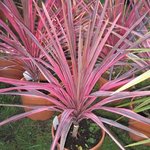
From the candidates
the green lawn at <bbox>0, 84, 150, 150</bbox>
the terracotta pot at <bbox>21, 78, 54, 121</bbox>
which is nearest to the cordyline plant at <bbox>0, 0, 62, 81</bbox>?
the terracotta pot at <bbox>21, 78, 54, 121</bbox>

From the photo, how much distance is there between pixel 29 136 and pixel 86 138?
0.46 m

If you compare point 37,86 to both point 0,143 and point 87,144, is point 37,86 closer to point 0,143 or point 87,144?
point 87,144

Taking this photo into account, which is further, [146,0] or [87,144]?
[146,0]

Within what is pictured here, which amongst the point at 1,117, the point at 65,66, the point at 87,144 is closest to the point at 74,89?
the point at 65,66

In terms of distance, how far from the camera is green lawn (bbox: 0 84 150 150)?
1.87m

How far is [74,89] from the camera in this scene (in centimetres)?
136

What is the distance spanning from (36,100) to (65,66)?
0.58 meters

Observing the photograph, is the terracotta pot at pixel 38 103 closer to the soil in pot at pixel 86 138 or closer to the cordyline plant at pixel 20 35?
the cordyline plant at pixel 20 35

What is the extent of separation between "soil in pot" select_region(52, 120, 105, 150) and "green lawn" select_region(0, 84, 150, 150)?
0.28 m

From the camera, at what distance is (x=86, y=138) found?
162cm

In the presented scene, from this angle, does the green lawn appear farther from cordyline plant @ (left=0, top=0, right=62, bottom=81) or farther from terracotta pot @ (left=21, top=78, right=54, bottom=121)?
cordyline plant @ (left=0, top=0, right=62, bottom=81)

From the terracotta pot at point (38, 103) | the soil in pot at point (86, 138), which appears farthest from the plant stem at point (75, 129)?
the terracotta pot at point (38, 103)

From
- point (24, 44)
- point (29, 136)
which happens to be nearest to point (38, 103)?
point (29, 136)

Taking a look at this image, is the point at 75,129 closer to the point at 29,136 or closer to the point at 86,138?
the point at 86,138
